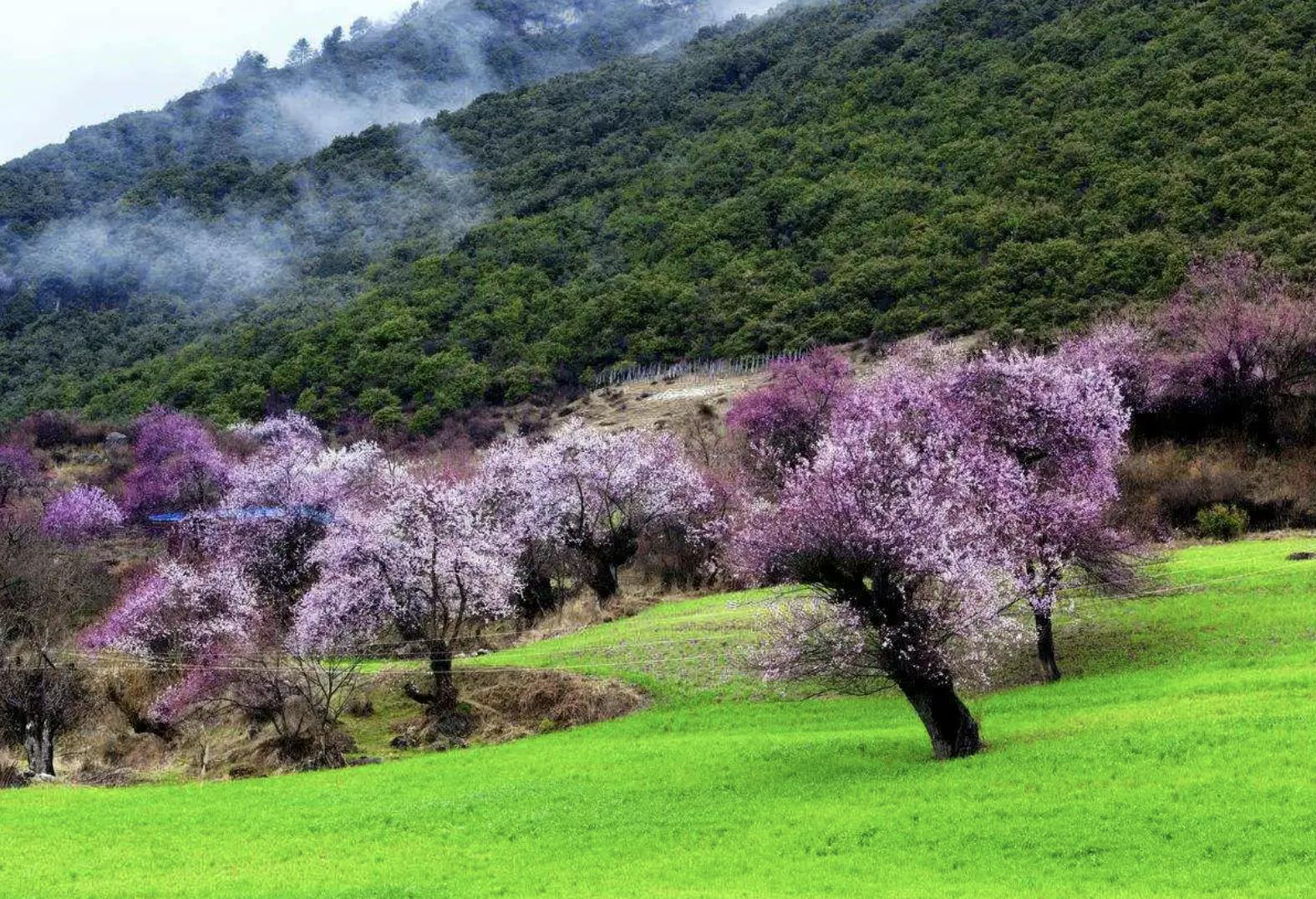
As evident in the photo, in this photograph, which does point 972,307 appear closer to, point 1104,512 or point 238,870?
point 1104,512

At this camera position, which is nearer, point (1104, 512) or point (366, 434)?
point (1104, 512)

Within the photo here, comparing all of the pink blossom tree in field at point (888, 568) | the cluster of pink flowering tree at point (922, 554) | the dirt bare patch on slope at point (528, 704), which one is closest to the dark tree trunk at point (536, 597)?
the dirt bare patch on slope at point (528, 704)

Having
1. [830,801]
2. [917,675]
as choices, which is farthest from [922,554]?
[830,801]

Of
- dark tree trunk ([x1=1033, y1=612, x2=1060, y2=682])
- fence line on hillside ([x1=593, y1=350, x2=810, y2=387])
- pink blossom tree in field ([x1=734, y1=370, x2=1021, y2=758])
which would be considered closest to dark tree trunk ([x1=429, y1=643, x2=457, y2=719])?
pink blossom tree in field ([x1=734, y1=370, x2=1021, y2=758])

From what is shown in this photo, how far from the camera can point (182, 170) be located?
177500 millimetres

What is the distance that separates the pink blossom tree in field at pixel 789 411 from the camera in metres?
70.5

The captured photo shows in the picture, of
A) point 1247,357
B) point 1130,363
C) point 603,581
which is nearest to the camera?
point 603,581

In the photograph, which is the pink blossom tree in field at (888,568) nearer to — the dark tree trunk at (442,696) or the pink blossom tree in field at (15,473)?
the dark tree trunk at (442,696)

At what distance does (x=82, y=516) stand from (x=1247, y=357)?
79.1 metres

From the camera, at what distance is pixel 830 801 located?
2389 cm

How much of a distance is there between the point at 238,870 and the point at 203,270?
143583mm

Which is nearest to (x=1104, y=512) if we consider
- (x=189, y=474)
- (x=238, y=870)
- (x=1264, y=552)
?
(x=1264, y=552)

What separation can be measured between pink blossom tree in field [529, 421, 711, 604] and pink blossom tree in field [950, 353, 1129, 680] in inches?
998

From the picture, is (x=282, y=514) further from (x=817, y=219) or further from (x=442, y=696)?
(x=817, y=219)
